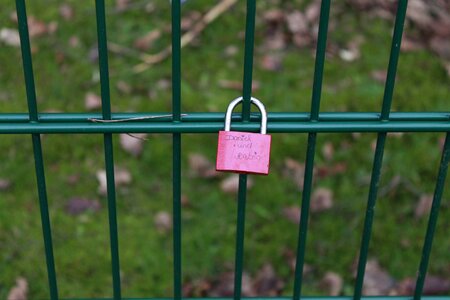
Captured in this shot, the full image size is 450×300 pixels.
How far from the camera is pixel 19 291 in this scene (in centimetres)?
286

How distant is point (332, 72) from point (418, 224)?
1167 mm

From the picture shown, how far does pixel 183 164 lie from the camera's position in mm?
3525

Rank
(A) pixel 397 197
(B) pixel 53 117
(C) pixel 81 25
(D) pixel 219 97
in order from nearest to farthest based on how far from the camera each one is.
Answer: (B) pixel 53 117 < (A) pixel 397 197 < (D) pixel 219 97 < (C) pixel 81 25

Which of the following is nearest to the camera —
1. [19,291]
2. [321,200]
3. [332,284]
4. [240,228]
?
[240,228]

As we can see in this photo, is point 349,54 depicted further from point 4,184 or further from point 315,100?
point 315,100

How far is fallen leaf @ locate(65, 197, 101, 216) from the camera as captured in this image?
10.8ft

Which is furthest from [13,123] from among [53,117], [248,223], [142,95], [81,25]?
[81,25]

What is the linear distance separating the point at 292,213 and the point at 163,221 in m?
0.56

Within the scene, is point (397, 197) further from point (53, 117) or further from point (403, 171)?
point (53, 117)

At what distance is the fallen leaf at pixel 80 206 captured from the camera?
3.28 meters

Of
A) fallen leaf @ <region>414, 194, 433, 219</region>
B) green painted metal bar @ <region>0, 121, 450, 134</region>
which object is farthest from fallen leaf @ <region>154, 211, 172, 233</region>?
green painted metal bar @ <region>0, 121, 450, 134</region>

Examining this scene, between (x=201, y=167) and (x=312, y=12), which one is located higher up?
(x=312, y=12)

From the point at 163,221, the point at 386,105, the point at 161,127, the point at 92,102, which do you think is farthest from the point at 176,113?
the point at 92,102

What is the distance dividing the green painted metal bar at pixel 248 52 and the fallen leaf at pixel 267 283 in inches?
55.4
